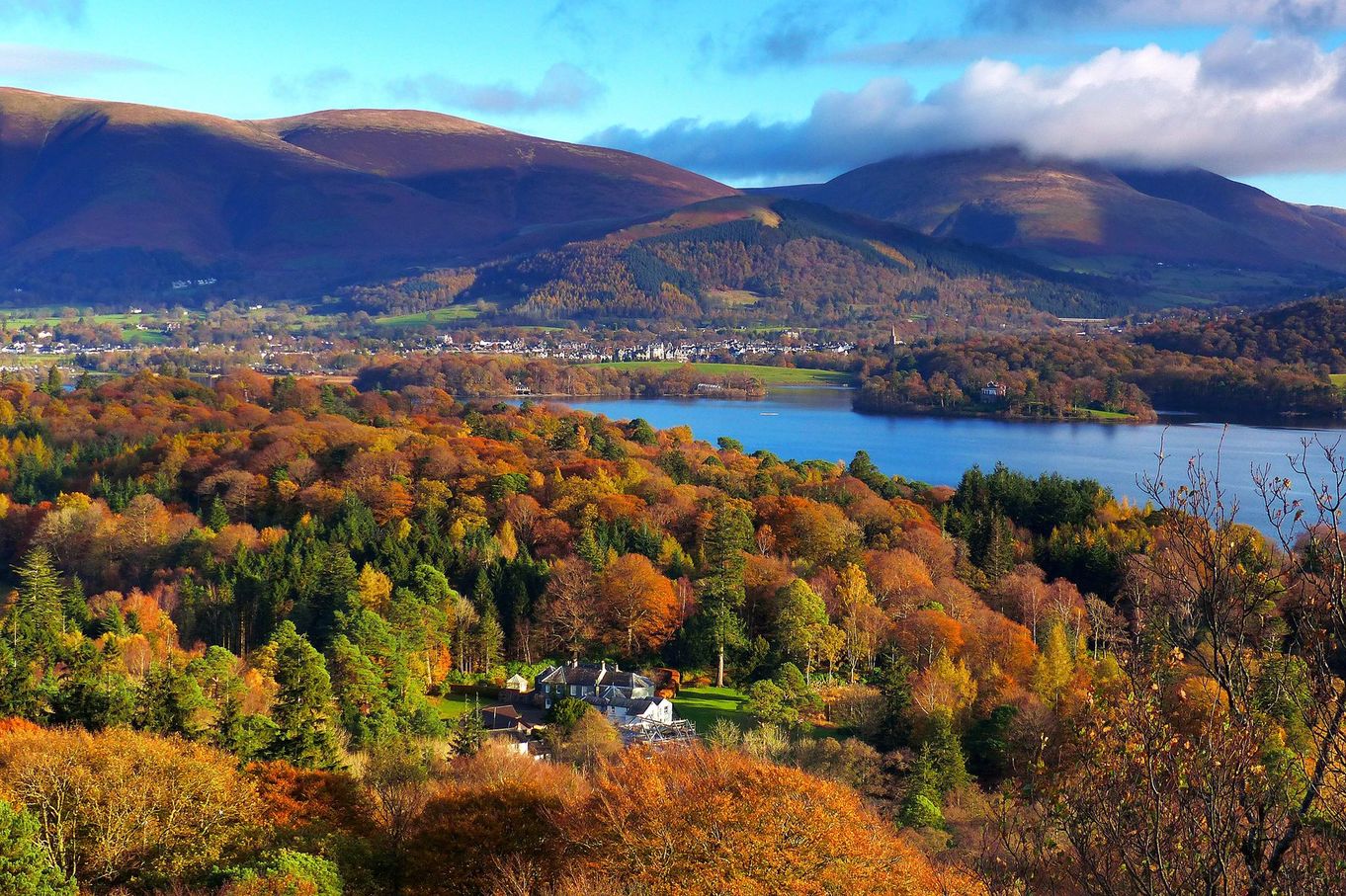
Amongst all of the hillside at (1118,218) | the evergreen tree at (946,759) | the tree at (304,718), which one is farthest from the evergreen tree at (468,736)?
the hillside at (1118,218)

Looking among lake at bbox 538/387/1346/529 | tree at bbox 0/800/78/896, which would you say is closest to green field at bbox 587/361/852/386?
lake at bbox 538/387/1346/529

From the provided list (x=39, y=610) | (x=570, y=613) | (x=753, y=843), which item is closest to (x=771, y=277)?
(x=570, y=613)

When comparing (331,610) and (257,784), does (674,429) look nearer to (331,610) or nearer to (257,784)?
(331,610)

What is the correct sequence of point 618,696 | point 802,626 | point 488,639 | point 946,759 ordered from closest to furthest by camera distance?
point 946,759 < point 618,696 < point 802,626 < point 488,639

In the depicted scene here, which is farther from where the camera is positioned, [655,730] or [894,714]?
[655,730]

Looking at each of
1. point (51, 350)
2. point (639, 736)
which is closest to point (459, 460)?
point (639, 736)

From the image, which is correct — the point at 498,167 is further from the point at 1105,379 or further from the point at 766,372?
the point at 1105,379
